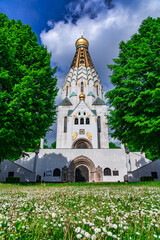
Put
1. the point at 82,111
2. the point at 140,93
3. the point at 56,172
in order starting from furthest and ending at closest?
the point at 82,111 → the point at 56,172 → the point at 140,93

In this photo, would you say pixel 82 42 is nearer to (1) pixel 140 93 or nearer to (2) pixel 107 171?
(2) pixel 107 171

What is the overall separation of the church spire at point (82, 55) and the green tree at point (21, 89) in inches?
1547

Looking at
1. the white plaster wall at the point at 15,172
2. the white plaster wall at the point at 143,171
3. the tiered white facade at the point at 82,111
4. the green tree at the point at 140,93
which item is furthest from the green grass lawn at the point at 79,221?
the tiered white facade at the point at 82,111

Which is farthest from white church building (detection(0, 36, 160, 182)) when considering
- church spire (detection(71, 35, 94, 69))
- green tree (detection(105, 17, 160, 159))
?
church spire (detection(71, 35, 94, 69))

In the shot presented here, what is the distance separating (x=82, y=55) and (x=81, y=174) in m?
46.1

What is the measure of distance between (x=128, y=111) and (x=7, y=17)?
1521cm

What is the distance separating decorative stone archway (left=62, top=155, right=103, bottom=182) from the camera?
24566 mm

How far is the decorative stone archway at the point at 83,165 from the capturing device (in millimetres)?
24566

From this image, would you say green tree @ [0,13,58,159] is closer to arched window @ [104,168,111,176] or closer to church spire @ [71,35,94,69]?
arched window @ [104,168,111,176]

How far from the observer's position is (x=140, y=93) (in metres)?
11.4

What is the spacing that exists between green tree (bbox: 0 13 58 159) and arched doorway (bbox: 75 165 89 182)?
14953mm

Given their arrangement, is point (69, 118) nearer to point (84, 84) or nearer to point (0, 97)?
point (84, 84)

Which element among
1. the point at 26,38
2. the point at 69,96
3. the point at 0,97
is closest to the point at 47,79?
the point at 26,38

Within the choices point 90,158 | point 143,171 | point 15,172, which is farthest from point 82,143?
point 15,172
